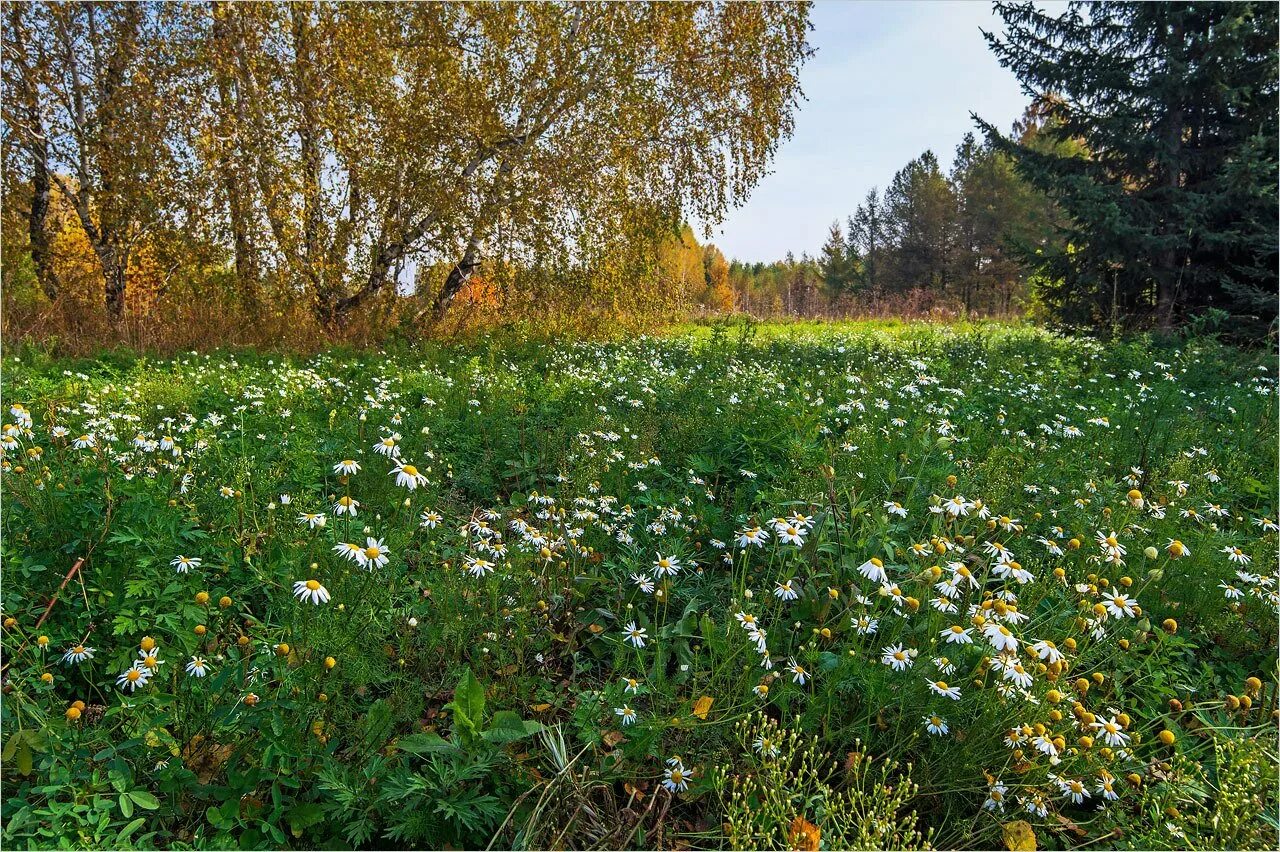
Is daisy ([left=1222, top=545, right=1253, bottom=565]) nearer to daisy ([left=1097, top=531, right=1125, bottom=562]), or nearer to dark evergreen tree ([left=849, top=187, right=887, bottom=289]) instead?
daisy ([left=1097, top=531, right=1125, bottom=562])

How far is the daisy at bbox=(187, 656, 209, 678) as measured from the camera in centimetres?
165

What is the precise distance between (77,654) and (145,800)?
648 millimetres

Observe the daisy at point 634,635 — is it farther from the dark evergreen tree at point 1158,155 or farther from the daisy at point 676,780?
the dark evergreen tree at point 1158,155

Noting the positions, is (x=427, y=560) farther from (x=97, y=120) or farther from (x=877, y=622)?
(x=97, y=120)

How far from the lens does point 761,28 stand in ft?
35.2

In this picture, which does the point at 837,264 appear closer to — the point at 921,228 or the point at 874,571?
the point at 921,228

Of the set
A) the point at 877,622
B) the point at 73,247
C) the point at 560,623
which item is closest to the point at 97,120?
the point at 73,247

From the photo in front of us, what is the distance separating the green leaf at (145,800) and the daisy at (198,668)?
1.04ft

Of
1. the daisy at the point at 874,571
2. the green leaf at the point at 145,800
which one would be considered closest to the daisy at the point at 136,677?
the green leaf at the point at 145,800

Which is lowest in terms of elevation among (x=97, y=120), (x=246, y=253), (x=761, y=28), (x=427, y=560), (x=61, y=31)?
(x=427, y=560)

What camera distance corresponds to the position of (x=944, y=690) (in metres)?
1.64

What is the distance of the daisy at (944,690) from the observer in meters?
1.62

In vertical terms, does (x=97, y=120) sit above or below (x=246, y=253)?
above

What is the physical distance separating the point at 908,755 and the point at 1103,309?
10617 millimetres
